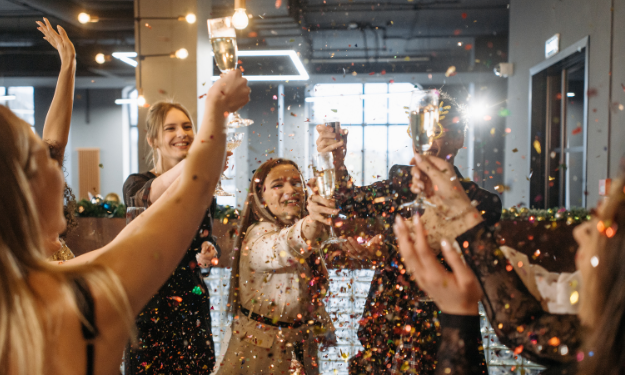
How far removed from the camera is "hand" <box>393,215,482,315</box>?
2.20 ft

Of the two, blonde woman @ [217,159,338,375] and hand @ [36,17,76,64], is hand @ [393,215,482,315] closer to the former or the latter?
blonde woman @ [217,159,338,375]

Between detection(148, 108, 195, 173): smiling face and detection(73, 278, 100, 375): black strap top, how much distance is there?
1.28m

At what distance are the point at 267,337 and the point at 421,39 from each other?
7.48 meters

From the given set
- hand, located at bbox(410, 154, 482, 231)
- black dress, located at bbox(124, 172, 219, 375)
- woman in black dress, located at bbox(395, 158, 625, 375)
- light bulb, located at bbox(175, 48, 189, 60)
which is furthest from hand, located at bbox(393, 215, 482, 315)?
light bulb, located at bbox(175, 48, 189, 60)

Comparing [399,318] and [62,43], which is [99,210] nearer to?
[62,43]

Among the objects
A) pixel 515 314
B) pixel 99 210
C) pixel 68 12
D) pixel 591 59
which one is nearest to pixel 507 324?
pixel 515 314

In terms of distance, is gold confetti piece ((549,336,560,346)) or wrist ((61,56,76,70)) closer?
gold confetti piece ((549,336,560,346))

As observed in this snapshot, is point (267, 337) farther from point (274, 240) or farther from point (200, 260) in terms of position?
point (200, 260)

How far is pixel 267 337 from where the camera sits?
4.30ft

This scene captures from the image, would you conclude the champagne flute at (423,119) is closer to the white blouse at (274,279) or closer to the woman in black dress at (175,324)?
the white blouse at (274,279)

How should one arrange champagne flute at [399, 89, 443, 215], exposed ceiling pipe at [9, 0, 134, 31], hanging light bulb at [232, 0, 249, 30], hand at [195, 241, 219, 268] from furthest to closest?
exposed ceiling pipe at [9, 0, 134, 31] < hand at [195, 241, 219, 268] < hanging light bulb at [232, 0, 249, 30] < champagne flute at [399, 89, 443, 215]

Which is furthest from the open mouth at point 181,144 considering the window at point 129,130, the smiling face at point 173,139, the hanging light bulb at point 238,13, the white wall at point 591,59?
the window at point 129,130

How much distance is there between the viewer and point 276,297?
1.33 m

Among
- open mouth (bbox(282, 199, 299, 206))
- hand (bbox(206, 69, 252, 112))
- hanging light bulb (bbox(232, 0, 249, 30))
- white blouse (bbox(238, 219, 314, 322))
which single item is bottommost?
white blouse (bbox(238, 219, 314, 322))
